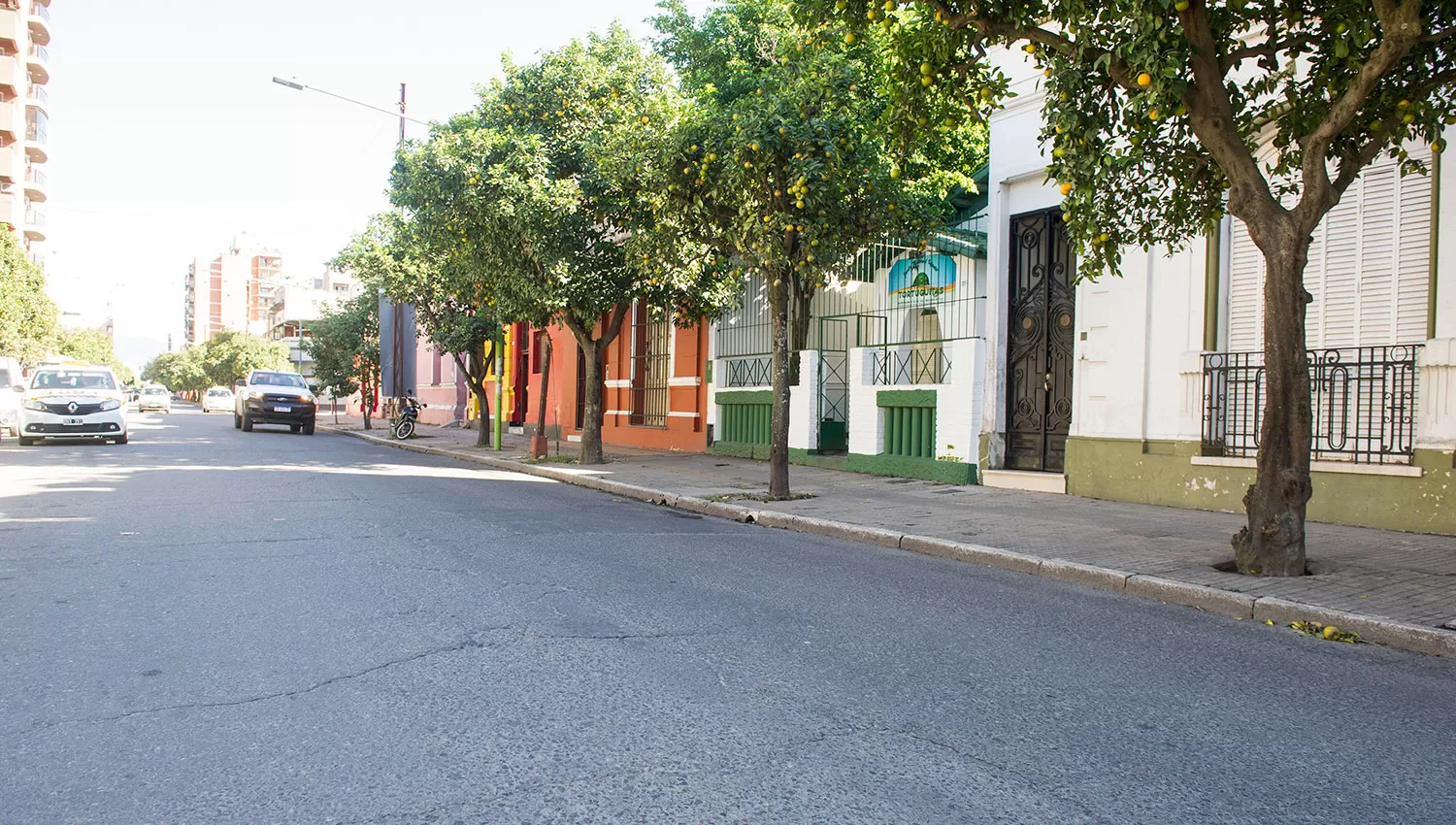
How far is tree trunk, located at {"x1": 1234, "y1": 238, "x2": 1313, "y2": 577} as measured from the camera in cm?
684

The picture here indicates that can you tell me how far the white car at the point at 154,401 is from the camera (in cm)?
Answer: 5440

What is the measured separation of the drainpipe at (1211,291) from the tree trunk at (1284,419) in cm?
419

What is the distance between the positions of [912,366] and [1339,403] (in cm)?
629

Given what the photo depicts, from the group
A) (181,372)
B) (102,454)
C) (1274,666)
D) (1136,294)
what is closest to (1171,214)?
(1136,294)

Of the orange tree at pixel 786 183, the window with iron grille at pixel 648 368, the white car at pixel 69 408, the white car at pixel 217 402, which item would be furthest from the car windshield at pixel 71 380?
the white car at pixel 217 402

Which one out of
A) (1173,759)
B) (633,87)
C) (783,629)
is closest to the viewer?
(1173,759)

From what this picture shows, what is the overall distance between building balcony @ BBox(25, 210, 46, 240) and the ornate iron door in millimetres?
Answer: 63344

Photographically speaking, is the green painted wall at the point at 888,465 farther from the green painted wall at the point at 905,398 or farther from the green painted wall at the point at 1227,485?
the green painted wall at the point at 1227,485

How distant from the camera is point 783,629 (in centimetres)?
536

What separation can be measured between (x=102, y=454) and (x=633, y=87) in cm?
1148

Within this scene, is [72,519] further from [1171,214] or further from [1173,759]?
[1171,214]

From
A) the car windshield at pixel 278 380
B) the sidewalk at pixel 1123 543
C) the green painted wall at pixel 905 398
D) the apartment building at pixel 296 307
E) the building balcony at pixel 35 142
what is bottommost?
the sidewalk at pixel 1123 543

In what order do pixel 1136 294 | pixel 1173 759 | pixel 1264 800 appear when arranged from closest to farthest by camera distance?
pixel 1264 800 < pixel 1173 759 < pixel 1136 294

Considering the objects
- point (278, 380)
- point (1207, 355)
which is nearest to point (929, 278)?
point (1207, 355)
